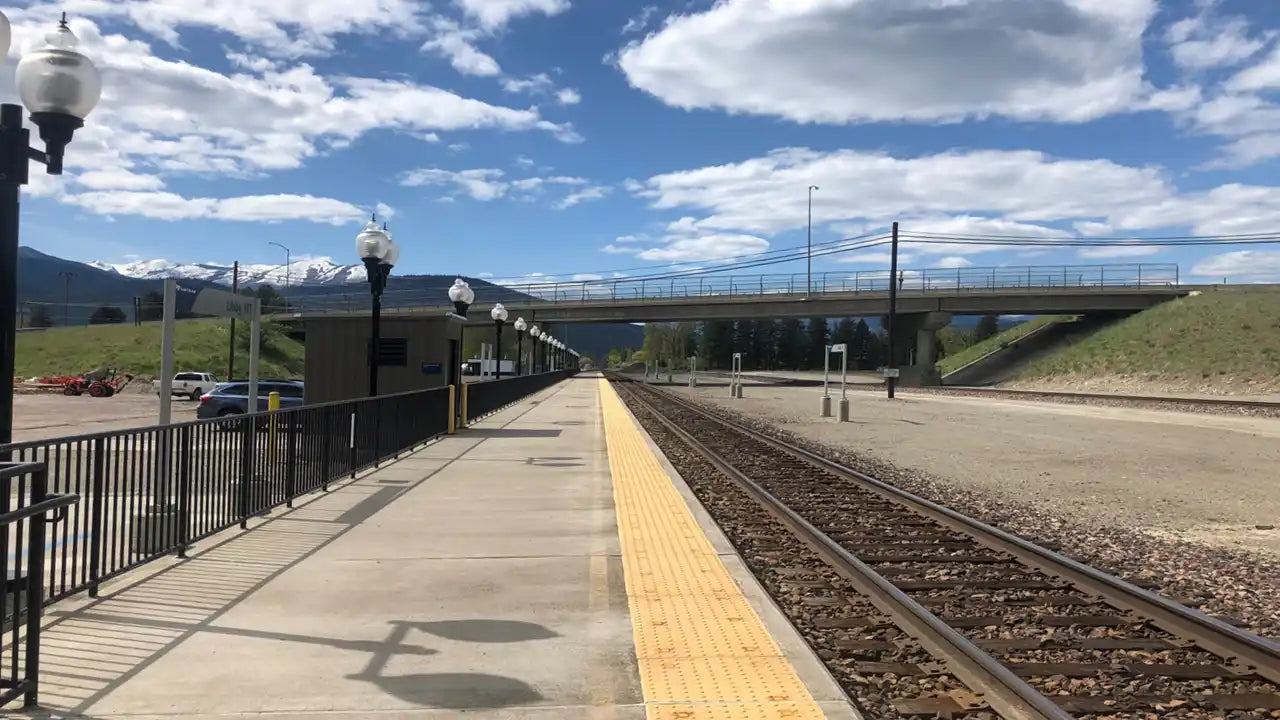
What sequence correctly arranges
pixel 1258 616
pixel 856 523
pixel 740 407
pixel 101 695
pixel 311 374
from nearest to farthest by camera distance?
pixel 101 695 → pixel 1258 616 → pixel 856 523 → pixel 311 374 → pixel 740 407

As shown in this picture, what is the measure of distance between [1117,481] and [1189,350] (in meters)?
48.5

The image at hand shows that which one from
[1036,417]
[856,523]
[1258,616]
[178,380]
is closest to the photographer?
[1258,616]

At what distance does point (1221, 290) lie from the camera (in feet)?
230

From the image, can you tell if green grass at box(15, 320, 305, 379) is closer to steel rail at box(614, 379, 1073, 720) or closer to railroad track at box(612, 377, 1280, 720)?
railroad track at box(612, 377, 1280, 720)

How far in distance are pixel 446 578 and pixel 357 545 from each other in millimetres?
1510

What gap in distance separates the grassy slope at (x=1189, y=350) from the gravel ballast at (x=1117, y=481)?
2462cm

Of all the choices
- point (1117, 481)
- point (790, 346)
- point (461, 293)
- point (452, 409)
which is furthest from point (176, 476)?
point (790, 346)

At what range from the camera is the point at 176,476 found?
7.17m

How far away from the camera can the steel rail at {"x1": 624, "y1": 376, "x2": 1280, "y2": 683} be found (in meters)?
5.09

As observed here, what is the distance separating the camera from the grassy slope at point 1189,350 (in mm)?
49844

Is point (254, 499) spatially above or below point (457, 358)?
below

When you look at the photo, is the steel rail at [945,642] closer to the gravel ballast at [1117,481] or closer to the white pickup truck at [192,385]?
the gravel ballast at [1117,481]

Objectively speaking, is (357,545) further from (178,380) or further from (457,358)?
(178,380)

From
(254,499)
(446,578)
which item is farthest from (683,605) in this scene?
(254,499)
